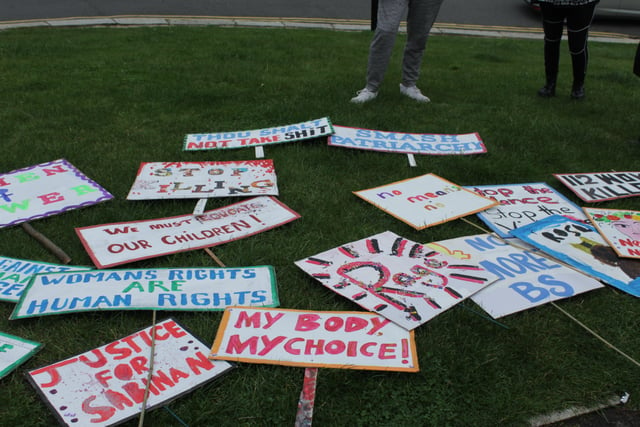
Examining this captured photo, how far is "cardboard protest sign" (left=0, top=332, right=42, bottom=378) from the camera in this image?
1710 mm

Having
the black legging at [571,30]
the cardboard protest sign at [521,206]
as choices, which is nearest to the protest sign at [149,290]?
the cardboard protest sign at [521,206]

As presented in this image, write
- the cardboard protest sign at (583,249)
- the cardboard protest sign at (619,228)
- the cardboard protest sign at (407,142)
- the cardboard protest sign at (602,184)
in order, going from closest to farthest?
1. the cardboard protest sign at (583,249)
2. the cardboard protest sign at (619,228)
3. the cardboard protest sign at (602,184)
4. the cardboard protest sign at (407,142)

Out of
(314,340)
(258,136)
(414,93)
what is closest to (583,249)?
(314,340)

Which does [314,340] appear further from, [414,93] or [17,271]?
[414,93]

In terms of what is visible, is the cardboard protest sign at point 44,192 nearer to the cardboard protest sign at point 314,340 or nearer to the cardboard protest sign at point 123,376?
the cardboard protest sign at point 123,376

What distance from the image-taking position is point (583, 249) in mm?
2459

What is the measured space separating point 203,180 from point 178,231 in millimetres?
561

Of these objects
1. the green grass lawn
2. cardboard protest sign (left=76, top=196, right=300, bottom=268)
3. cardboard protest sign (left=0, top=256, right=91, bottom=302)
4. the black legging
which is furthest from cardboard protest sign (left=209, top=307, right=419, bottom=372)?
the black legging

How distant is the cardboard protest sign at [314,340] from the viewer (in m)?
1.77

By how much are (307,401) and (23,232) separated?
1651 mm

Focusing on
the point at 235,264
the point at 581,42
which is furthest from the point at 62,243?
the point at 581,42

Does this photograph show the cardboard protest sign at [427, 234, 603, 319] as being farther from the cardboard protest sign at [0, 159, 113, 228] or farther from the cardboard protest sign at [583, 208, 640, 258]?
the cardboard protest sign at [0, 159, 113, 228]

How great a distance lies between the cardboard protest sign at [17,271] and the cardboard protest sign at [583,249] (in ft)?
6.60

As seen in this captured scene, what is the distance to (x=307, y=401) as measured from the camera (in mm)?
1637
